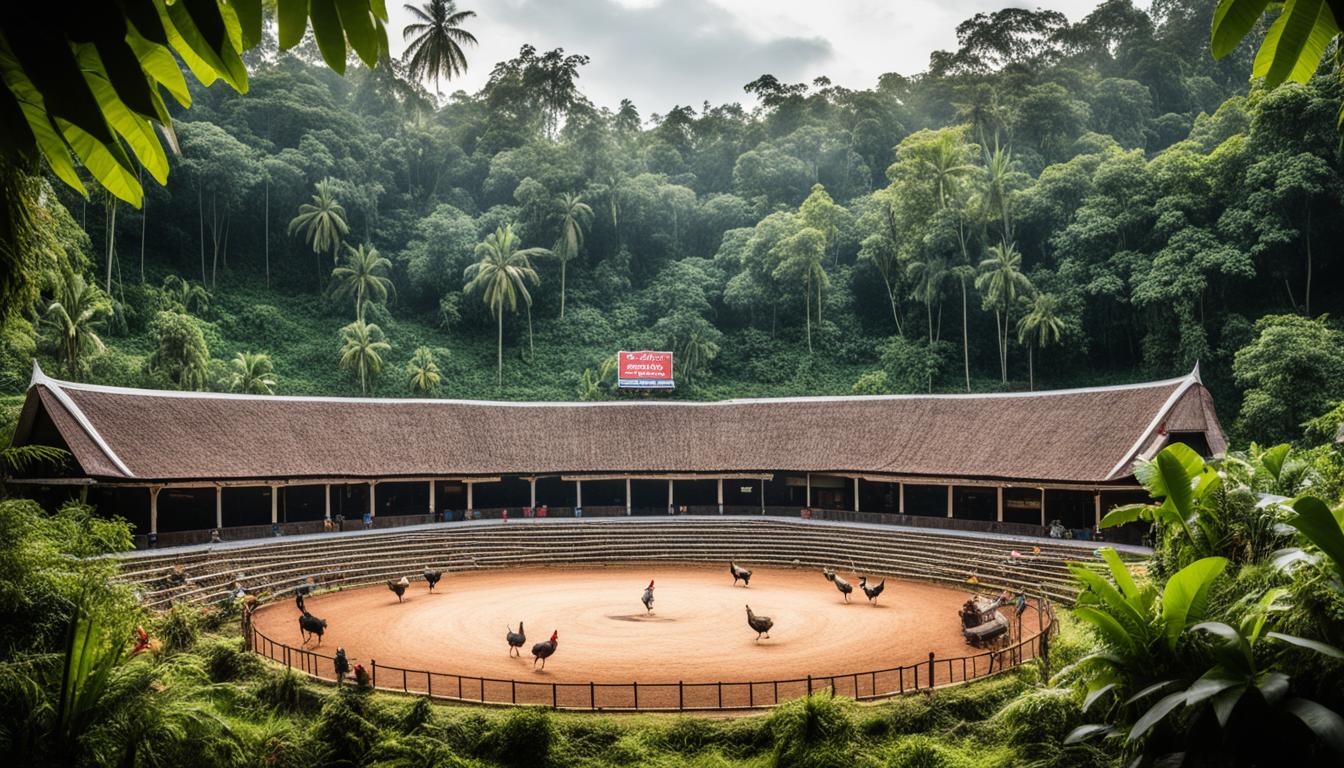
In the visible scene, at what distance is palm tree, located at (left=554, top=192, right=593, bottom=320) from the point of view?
2410 inches

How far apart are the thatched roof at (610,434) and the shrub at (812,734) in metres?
18.7

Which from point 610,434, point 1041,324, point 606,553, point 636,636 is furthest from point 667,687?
point 1041,324

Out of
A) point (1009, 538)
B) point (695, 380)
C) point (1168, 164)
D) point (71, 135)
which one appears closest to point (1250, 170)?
point (1168, 164)

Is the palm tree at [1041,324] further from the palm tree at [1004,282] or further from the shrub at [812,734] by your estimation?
the shrub at [812,734]

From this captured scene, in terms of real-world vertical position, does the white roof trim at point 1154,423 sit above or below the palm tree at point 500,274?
below

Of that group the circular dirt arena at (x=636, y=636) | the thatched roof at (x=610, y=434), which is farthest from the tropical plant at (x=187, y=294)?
the circular dirt arena at (x=636, y=636)

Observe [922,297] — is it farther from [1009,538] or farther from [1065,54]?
[1065,54]

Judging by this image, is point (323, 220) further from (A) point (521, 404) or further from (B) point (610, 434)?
(B) point (610, 434)

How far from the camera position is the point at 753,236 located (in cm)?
6259

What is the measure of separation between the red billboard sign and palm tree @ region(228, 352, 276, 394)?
61.1ft

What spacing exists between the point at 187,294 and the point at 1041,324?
2019 inches

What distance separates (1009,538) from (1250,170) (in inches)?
1016

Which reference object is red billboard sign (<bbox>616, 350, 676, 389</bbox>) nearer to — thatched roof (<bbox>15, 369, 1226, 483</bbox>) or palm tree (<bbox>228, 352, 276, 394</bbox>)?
thatched roof (<bbox>15, 369, 1226, 483</bbox>)

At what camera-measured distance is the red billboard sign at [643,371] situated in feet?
153
